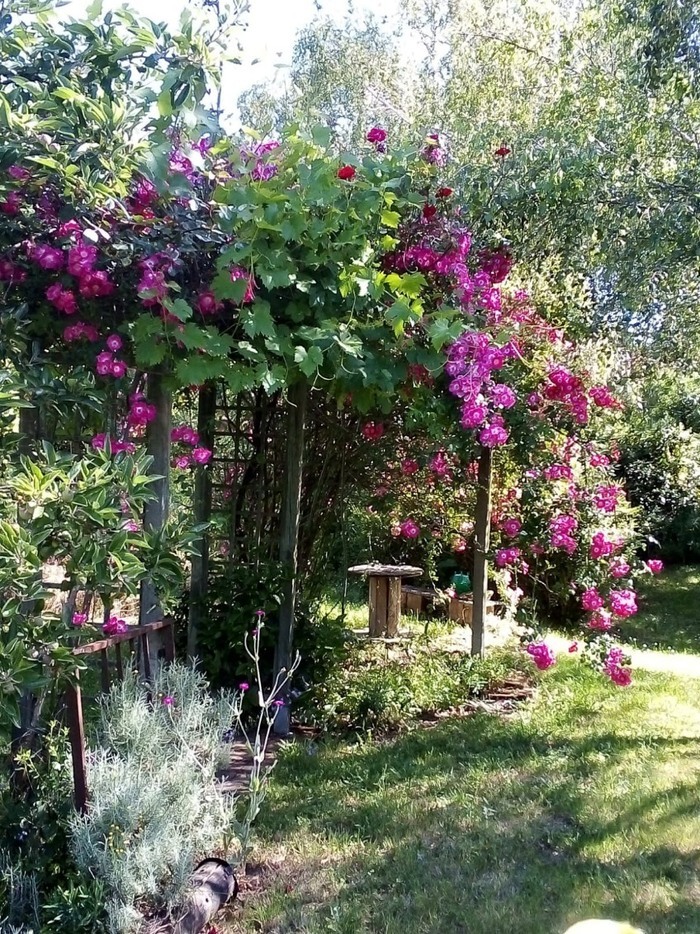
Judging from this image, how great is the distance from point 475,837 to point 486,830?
73mm

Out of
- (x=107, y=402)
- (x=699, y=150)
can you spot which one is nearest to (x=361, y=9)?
(x=699, y=150)

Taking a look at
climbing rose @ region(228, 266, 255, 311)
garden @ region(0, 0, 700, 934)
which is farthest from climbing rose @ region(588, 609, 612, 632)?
climbing rose @ region(228, 266, 255, 311)

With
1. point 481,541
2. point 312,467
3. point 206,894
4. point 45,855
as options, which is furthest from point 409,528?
point 45,855

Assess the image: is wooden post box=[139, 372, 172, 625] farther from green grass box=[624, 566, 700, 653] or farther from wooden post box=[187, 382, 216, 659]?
green grass box=[624, 566, 700, 653]

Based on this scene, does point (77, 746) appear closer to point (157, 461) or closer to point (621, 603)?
point (157, 461)

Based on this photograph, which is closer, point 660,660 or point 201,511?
point 201,511

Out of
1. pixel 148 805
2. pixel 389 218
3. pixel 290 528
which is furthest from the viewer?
pixel 290 528

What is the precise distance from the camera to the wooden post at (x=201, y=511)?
4.26m

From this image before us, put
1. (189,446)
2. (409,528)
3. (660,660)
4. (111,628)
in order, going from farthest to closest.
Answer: (660,660)
(409,528)
(189,446)
(111,628)

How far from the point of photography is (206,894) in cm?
235

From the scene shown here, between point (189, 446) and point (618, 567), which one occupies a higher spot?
point (189, 446)

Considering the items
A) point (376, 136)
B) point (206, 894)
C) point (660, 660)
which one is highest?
point (376, 136)

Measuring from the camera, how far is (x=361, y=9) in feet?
52.8

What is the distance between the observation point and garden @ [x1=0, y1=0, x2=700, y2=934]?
2.35 metres
